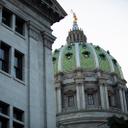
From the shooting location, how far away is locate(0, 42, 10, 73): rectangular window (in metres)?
28.9

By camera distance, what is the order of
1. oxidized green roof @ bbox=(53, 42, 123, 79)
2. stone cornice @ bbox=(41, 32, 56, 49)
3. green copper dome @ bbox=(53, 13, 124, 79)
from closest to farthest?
stone cornice @ bbox=(41, 32, 56, 49), green copper dome @ bbox=(53, 13, 124, 79), oxidized green roof @ bbox=(53, 42, 123, 79)

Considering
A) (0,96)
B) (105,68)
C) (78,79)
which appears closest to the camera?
(0,96)

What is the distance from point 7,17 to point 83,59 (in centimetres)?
9720

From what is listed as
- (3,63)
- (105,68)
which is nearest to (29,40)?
(3,63)

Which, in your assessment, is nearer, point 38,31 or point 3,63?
point 3,63

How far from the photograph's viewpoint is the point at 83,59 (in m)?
128

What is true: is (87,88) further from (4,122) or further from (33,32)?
(4,122)

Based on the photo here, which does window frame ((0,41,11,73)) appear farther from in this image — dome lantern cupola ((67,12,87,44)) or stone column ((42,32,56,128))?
dome lantern cupola ((67,12,87,44))

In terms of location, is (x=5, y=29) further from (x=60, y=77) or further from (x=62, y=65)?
(x=62, y=65)

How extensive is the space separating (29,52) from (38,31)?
101 inches

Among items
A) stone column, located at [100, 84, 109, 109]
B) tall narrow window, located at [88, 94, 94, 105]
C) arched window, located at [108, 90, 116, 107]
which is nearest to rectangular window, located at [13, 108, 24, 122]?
stone column, located at [100, 84, 109, 109]

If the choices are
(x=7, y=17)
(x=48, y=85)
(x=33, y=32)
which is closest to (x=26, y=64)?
(x=48, y=85)

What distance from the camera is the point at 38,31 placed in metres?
33.1

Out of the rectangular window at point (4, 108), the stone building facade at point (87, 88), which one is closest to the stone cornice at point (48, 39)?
the rectangular window at point (4, 108)
